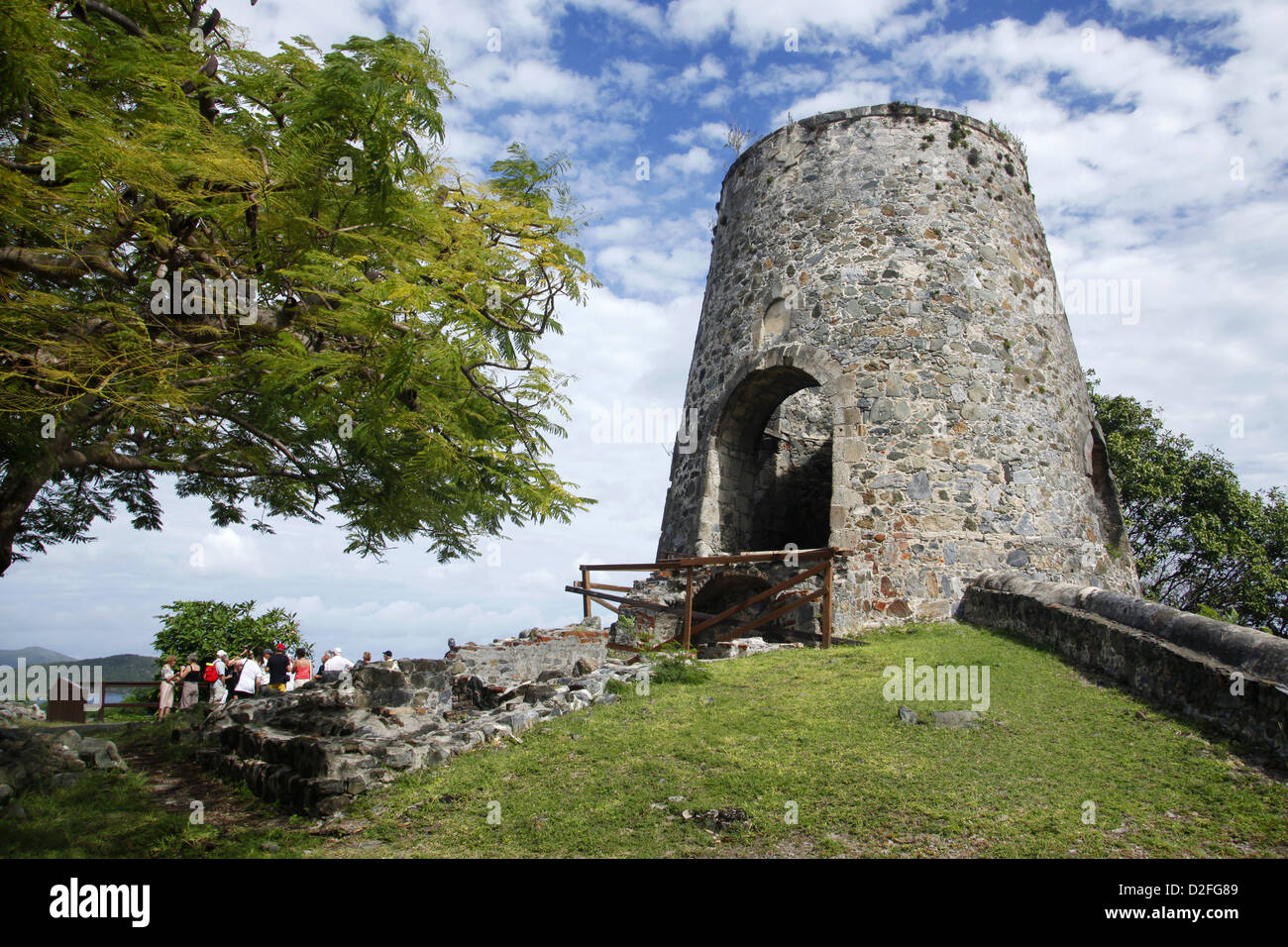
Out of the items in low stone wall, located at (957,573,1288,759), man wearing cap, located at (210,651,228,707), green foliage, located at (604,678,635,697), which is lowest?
man wearing cap, located at (210,651,228,707)

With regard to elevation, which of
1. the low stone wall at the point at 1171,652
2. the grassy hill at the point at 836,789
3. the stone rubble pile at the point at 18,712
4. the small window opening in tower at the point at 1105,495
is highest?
the small window opening in tower at the point at 1105,495

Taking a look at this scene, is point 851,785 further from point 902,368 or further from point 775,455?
point 775,455

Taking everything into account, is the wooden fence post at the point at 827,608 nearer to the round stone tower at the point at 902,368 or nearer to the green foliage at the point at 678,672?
the round stone tower at the point at 902,368

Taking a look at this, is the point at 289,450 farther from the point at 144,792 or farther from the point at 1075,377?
the point at 1075,377

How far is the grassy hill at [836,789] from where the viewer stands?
5141 millimetres

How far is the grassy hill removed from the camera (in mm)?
5141

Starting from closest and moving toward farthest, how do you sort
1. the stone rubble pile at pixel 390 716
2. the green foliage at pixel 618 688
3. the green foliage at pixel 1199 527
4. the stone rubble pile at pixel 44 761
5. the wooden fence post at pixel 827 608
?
the stone rubble pile at pixel 390 716 < the stone rubble pile at pixel 44 761 < the green foliage at pixel 618 688 < the wooden fence post at pixel 827 608 < the green foliage at pixel 1199 527

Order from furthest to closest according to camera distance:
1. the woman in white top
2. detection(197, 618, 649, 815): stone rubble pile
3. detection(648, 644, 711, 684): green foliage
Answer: the woman in white top < detection(648, 644, 711, 684): green foliage < detection(197, 618, 649, 815): stone rubble pile

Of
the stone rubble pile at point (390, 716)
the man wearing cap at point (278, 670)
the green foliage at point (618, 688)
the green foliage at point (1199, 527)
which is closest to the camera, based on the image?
the stone rubble pile at point (390, 716)

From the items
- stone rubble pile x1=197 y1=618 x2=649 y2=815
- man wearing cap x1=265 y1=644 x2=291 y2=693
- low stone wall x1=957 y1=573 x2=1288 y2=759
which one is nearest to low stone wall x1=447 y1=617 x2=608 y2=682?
stone rubble pile x1=197 y1=618 x2=649 y2=815

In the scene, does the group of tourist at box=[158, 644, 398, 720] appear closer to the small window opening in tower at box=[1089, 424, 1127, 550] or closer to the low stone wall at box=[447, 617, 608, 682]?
the low stone wall at box=[447, 617, 608, 682]

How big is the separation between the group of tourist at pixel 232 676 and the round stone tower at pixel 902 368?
24.0 feet

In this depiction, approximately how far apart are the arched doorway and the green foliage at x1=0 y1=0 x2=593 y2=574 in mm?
6836

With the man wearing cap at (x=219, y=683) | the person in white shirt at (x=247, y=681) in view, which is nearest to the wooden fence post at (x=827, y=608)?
the person in white shirt at (x=247, y=681)
